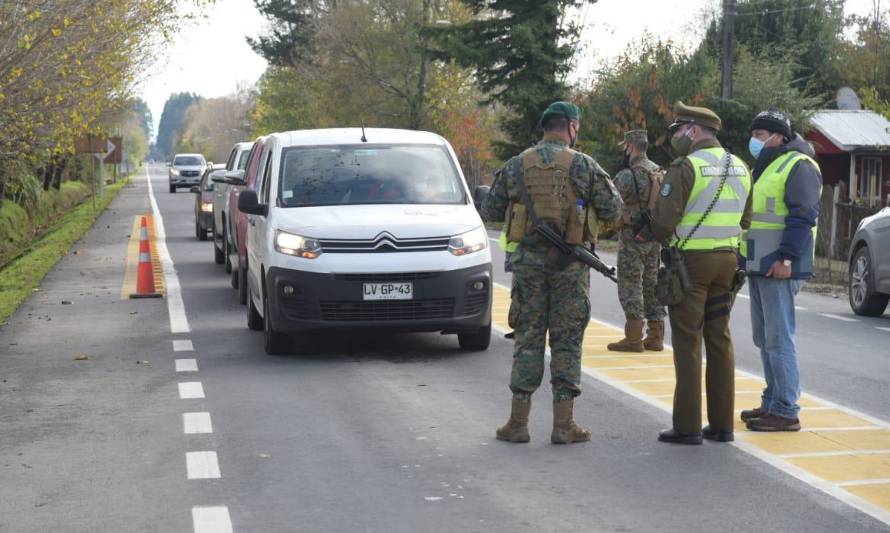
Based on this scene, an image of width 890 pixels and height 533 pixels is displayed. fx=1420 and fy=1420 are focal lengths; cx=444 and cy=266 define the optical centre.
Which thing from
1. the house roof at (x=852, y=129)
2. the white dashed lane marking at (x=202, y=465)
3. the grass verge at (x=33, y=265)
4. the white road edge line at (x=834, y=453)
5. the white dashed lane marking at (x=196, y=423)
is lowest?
the grass verge at (x=33, y=265)

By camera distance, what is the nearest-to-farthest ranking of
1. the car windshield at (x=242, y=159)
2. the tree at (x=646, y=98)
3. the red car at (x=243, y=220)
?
the red car at (x=243, y=220)
the car windshield at (x=242, y=159)
the tree at (x=646, y=98)

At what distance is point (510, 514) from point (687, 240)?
7.52ft

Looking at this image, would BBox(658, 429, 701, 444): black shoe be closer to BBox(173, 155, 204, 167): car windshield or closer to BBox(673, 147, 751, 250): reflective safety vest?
BBox(673, 147, 751, 250): reflective safety vest

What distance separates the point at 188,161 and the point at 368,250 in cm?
5820

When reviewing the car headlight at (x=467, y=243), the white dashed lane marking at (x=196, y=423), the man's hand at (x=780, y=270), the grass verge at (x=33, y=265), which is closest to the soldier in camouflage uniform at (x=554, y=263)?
the man's hand at (x=780, y=270)

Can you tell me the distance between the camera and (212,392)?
1000 cm

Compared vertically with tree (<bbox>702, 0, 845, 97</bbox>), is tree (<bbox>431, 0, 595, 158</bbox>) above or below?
below

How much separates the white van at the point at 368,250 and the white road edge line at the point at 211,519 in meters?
4.83

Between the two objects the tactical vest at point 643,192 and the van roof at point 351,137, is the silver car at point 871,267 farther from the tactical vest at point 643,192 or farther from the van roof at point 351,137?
the van roof at point 351,137

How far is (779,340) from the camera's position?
8.38 m

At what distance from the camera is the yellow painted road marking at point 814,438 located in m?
6.96

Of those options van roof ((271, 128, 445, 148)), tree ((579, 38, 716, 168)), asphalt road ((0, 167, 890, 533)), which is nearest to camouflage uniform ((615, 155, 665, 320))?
asphalt road ((0, 167, 890, 533))

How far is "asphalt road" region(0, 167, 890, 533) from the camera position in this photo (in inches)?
253

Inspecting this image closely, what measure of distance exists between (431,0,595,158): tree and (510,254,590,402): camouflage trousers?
3156cm
